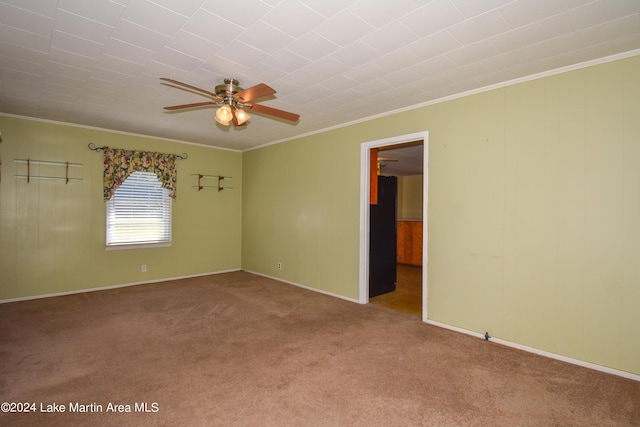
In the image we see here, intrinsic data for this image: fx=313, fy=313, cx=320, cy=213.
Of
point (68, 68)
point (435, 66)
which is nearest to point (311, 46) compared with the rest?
point (435, 66)

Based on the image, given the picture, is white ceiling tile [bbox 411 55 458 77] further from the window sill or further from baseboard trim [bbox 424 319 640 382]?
the window sill

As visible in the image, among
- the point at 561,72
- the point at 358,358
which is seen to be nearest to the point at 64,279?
the point at 358,358

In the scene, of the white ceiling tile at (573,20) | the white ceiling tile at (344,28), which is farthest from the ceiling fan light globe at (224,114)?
the white ceiling tile at (573,20)

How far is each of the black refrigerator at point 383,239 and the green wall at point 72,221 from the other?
333cm

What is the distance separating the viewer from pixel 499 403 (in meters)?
2.12

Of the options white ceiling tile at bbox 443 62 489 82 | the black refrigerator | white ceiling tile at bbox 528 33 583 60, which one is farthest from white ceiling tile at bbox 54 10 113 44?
the black refrigerator

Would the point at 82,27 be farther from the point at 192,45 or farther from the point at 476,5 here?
the point at 476,5

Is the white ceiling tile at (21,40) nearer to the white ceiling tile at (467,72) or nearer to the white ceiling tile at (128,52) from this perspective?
the white ceiling tile at (128,52)

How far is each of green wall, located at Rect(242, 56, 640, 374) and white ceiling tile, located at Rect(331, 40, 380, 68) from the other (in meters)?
1.32

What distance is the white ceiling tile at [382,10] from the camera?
189cm

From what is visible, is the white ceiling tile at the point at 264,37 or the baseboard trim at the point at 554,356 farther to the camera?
the baseboard trim at the point at 554,356

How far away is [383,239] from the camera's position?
496 centimetres

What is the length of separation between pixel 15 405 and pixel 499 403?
3.21 meters

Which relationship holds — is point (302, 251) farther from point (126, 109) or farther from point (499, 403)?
point (499, 403)
